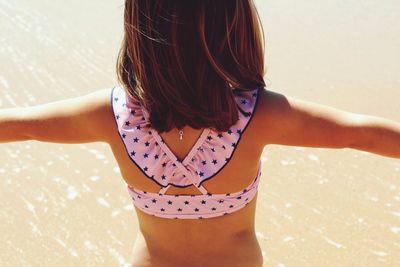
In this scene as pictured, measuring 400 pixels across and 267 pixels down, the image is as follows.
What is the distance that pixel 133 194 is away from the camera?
1.42 metres

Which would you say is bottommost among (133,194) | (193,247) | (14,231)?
(14,231)

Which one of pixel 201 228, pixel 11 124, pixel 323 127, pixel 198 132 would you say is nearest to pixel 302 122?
pixel 323 127

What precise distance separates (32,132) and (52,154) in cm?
227

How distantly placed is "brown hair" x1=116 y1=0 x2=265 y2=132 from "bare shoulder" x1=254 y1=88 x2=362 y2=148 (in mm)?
67

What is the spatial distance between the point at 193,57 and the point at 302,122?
28 centimetres

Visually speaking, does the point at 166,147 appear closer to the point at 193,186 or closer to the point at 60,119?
the point at 193,186

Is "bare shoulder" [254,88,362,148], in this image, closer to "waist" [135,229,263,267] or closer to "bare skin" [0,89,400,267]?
"bare skin" [0,89,400,267]

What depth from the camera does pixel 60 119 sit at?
1280 millimetres

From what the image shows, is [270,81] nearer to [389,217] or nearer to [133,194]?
[389,217]

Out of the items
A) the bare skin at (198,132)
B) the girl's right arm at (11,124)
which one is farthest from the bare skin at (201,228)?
the girl's right arm at (11,124)

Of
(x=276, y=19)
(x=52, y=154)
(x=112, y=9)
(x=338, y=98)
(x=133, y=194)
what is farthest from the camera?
(x=112, y=9)

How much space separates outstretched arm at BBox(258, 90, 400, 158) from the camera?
1.14 meters

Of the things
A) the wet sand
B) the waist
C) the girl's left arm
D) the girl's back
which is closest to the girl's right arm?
the girl's left arm

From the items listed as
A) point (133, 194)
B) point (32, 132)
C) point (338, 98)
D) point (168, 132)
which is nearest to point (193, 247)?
point (133, 194)
